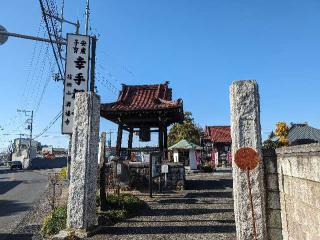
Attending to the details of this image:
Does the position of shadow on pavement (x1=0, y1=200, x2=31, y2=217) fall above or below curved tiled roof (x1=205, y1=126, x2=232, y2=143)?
below

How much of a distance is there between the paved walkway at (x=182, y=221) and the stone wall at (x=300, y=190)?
7.89 ft

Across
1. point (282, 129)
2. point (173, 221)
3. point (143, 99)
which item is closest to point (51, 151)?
point (282, 129)

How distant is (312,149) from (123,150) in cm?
1521

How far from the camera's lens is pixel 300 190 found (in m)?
5.22

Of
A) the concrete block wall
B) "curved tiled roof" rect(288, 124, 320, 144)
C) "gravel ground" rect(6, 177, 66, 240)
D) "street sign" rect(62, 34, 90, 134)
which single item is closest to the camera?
the concrete block wall

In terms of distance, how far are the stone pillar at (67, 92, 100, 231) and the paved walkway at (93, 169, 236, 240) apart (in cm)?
74

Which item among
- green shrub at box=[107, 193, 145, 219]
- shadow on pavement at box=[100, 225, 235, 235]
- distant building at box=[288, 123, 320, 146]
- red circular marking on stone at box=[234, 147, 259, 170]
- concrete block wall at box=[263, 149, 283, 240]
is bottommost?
shadow on pavement at box=[100, 225, 235, 235]

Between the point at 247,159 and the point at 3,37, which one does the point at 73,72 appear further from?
the point at 247,159

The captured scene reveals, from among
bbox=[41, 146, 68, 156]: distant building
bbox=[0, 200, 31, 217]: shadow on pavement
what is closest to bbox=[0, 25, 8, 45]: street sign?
bbox=[0, 200, 31, 217]: shadow on pavement

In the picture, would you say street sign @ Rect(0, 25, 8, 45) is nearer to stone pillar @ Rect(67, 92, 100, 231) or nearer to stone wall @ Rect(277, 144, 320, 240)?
stone pillar @ Rect(67, 92, 100, 231)

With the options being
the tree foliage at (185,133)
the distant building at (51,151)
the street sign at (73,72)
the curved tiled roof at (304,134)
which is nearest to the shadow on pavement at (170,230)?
the street sign at (73,72)

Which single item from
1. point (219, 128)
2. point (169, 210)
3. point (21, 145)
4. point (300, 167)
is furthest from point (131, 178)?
point (21, 145)

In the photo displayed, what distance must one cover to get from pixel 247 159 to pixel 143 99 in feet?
41.2

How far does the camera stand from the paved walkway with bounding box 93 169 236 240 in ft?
28.4
